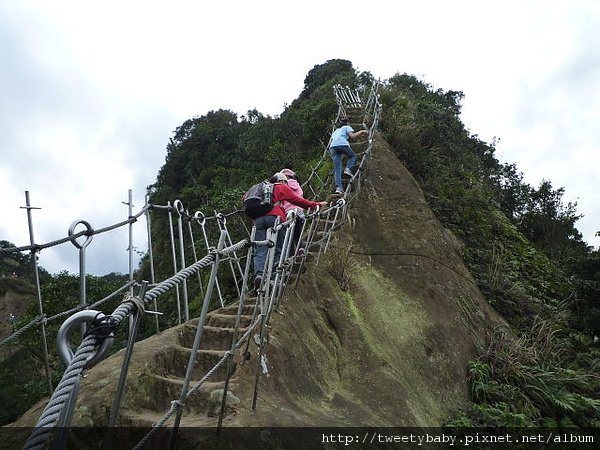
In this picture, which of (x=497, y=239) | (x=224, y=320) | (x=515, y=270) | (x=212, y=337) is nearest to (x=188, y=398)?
(x=212, y=337)

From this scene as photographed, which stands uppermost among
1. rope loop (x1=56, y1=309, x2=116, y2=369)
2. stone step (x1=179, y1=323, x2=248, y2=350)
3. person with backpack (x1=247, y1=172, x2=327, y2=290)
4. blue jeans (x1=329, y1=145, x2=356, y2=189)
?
blue jeans (x1=329, y1=145, x2=356, y2=189)

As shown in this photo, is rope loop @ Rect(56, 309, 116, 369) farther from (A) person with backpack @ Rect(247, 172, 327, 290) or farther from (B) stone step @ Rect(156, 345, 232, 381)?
(A) person with backpack @ Rect(247, 172, 327, 290)

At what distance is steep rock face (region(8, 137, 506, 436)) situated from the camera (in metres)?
3.08

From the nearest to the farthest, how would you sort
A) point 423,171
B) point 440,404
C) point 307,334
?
1. point 307,334
2. point 440,404
3. point 423,171

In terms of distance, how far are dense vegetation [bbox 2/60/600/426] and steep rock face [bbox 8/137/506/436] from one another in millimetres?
511

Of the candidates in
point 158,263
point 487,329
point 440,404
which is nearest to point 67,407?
point 440,404

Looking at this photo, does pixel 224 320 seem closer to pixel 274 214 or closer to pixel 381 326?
pixel 274 214

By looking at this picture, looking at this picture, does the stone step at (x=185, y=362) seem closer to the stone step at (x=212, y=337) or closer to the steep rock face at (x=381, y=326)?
the stone step at (x=212, y=337)

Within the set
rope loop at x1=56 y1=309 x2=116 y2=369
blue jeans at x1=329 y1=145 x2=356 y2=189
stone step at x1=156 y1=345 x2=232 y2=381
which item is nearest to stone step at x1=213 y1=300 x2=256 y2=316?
stone step at x1=156 y1=345 x2=232 y2=381

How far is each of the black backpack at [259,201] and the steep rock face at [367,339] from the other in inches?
37.6

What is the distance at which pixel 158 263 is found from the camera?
11703 millimetres

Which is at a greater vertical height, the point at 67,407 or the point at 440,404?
the point at 67,407

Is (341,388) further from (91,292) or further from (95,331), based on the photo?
(91,292)

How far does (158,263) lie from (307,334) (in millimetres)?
8304
